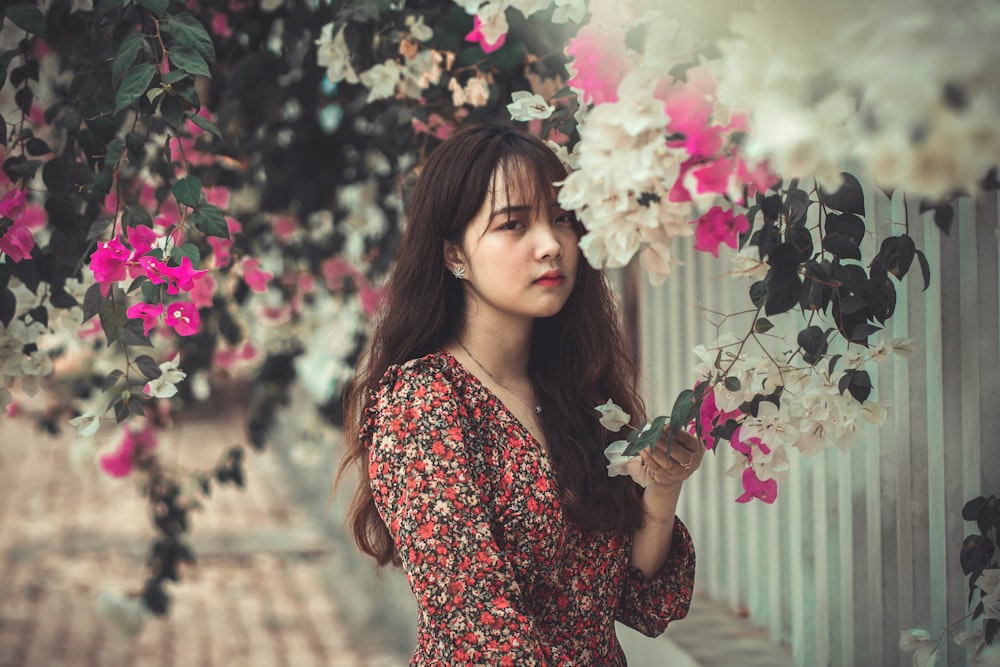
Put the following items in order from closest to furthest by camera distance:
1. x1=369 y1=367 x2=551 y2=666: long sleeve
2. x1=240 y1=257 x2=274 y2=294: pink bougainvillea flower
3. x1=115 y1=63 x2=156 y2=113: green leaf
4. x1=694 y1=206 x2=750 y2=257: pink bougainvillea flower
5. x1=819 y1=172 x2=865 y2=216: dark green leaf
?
x1=694 y1=206 x2=750 y2=257: pink bougainvillea flower, x1=819 y1=172 x2=865 y2=216: dark green leaf, x1=369 y1=367 x2=551 y2=666: long sleeve, x1=115 y1=63 x2=156 y2=113: green leaf, x1=240 y1=257 x2=274 y2=294: pink bougainvillea flower

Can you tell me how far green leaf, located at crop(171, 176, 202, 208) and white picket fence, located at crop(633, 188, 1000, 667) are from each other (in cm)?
90

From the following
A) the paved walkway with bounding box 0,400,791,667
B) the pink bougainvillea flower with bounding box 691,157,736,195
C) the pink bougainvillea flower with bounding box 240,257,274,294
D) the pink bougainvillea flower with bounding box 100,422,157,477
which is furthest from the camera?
the pink bougainvillea flower with bounding box 100,422,157,477

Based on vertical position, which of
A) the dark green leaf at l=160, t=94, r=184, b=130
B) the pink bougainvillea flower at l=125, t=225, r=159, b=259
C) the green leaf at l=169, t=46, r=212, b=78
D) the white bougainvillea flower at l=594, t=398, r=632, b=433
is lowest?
the white bougainvillea flower at l=594, t=398, r=632, b=433

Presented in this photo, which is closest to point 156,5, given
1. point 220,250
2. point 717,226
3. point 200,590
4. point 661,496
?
point 220,250

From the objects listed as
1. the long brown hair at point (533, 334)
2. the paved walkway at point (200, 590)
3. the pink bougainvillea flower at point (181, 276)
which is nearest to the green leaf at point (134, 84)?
the pink bougainvillea flower at point (181, 276)

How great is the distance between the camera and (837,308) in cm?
145

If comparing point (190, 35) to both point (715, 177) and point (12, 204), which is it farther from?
point (715, 177)

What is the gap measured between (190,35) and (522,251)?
2.13 ft

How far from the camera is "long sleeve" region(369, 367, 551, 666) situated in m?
1.48

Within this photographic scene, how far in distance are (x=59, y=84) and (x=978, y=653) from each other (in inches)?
115

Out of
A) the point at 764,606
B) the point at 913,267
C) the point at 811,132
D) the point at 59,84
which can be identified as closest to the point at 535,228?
the point at 913,267

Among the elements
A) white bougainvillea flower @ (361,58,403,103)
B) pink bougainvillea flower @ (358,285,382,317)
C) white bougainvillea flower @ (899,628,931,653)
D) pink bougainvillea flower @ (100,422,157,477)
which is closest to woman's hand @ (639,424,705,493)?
white bougainvillea flower @ (899,628,931,653)

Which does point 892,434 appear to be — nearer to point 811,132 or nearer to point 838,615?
point 838,615

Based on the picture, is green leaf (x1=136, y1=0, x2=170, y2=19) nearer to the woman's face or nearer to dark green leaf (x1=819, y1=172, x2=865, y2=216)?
the woman's face
